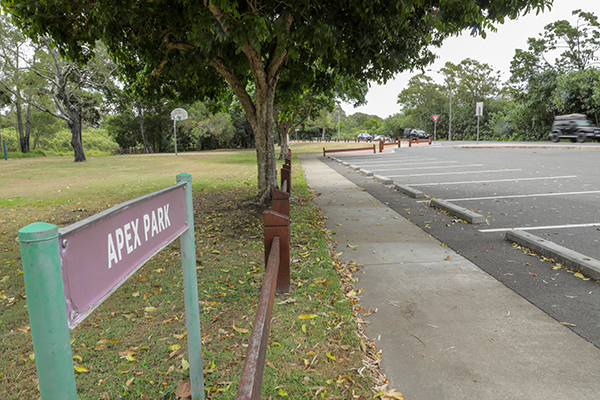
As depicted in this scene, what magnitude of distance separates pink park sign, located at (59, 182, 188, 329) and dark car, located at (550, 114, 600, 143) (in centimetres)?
3150

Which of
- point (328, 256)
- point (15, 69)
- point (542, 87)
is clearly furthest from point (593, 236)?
point (542, 87)

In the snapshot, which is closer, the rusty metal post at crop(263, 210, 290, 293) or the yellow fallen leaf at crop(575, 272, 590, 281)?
the rusty metal post at crop(263, 210, 290, 293)

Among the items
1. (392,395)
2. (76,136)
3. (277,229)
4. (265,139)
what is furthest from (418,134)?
(392,395)

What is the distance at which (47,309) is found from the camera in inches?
39.6

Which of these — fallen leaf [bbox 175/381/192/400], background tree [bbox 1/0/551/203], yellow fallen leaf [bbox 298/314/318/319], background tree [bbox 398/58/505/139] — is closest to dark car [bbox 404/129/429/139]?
background tree [bbox 398/58/505/139]

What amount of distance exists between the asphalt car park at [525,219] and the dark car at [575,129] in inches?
562

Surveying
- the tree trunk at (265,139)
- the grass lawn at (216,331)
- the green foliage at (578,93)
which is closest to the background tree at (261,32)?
the tree trunk at (265,139)

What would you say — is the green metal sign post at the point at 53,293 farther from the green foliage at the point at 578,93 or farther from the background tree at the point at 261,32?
the green foliage at the point at 578,93

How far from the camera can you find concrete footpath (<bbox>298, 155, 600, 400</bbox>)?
104 inches

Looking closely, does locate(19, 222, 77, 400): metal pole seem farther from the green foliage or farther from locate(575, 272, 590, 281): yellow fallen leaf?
the green foliage

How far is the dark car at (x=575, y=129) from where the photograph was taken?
83.9ft

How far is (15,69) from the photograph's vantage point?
2541 centimetres

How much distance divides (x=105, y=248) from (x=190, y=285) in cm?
104

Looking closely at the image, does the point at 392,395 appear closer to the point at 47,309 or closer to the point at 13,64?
the point at 47,309
